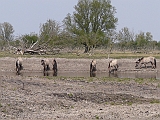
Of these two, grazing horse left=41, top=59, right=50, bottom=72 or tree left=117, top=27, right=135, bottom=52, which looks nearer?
grazing horse left=41, top=59, right=50, bottom=72

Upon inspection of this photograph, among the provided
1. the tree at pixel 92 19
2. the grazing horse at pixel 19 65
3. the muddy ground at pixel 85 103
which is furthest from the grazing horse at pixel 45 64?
the tree at pixel 92 19

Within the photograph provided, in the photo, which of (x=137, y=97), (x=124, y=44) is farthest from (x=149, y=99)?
(x=124, y=44)

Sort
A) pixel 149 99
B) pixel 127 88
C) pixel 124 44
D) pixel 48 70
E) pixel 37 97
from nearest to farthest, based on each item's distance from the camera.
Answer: pixel 37 97 → pixel 149 99 → pixel 127 88 → pixel 48 70 → pixel 124 44

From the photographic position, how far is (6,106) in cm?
1316

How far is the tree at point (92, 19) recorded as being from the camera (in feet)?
228

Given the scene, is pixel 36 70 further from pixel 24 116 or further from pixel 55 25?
pixel 24 116

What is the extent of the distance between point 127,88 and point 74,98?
5.53m

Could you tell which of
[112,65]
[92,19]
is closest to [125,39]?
[92,19]

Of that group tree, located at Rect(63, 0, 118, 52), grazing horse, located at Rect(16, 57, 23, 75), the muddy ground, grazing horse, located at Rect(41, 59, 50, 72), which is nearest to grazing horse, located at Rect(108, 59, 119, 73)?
grazing horse, located at Rect(41, 59, 50, 72)

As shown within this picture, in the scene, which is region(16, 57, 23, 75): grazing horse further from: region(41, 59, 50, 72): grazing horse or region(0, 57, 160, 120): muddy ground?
region(0, 57, 160, 120): muddy ground

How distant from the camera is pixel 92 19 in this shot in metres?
70.1

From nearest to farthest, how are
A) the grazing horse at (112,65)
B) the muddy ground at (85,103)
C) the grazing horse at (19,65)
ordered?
the muddy ground at (85,103) → the grazing horse at (19,65) → the grazing horse at (112,65)

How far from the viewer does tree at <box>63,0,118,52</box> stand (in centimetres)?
6944

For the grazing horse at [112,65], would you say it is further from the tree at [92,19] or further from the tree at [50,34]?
the tree at [92,19]
